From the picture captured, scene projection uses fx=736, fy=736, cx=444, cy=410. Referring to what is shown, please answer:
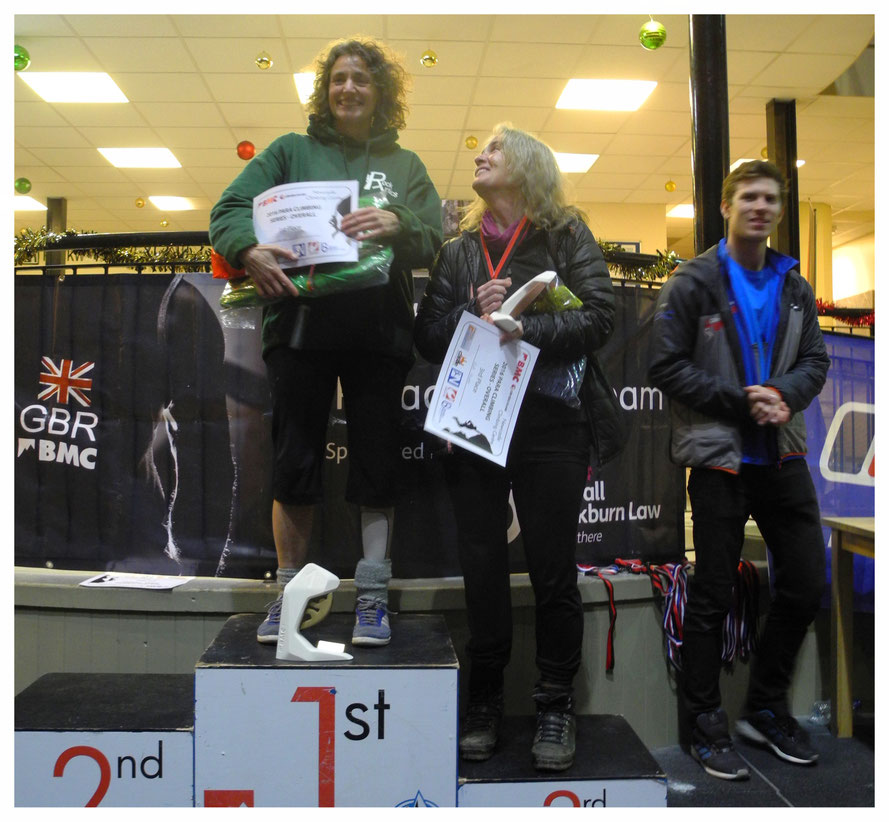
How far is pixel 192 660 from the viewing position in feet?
7.02

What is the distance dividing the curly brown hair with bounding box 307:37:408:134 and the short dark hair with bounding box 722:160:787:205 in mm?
930

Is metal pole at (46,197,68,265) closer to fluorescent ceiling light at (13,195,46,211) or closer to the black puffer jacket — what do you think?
fluorescent ceiling light at (13,195,46,211)

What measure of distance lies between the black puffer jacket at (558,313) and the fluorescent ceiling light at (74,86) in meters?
5.11

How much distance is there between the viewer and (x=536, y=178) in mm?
1807

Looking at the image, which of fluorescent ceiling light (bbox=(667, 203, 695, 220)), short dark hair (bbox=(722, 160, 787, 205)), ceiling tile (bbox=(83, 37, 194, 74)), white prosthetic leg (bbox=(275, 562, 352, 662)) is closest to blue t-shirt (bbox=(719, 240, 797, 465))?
short dark hair (bbox=(722, 160, 787, 205))

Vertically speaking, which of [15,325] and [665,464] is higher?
[15,325]

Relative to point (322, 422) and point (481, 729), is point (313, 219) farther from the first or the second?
point (481, 729)

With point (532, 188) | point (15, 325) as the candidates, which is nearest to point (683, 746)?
point (532, 188)

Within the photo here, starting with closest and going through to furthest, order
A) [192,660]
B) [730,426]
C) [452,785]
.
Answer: [452,785], [730,426], [192,660]

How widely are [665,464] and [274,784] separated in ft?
5.08

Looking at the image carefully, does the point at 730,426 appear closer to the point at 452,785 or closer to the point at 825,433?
the point at 825,433

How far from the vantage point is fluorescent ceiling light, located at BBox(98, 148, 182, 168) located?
292 inches

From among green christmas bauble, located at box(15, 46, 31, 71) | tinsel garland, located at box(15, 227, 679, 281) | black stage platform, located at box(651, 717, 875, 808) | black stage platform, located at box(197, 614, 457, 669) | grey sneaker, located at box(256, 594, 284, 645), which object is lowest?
black stage platform, located at box(651, 717, 875, 808)

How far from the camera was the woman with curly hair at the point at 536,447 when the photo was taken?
5.64ft
